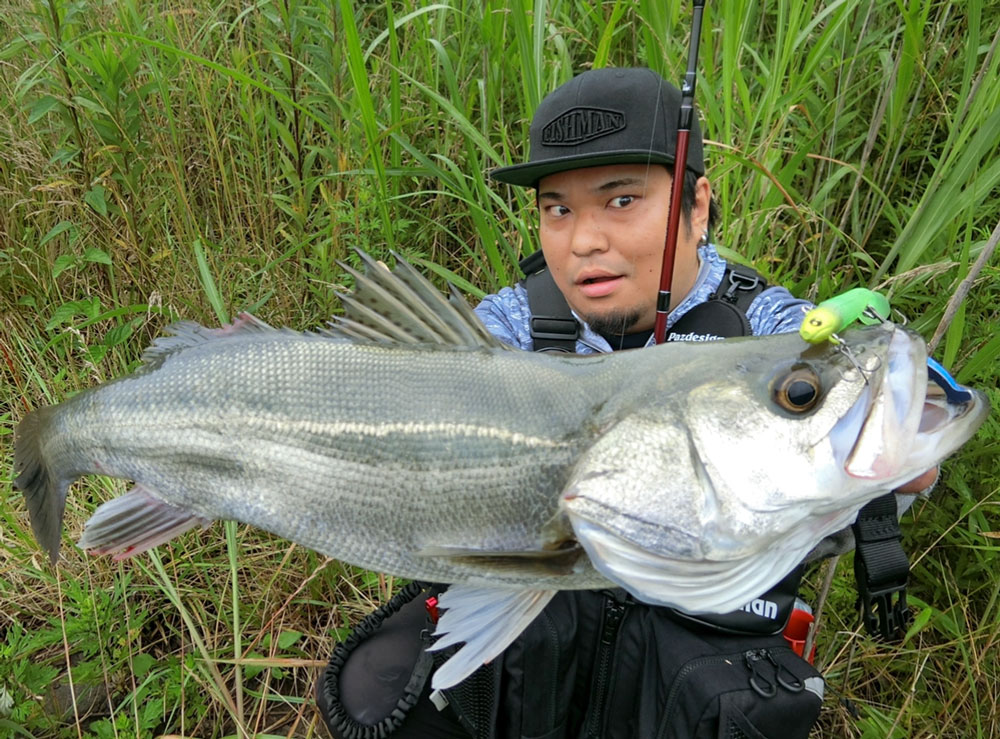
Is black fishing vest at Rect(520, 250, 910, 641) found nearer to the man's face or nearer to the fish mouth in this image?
the man's face

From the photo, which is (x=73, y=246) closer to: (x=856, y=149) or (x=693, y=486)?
(x=693, y=486)

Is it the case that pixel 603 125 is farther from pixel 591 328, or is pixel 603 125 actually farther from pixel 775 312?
pixel 775 312

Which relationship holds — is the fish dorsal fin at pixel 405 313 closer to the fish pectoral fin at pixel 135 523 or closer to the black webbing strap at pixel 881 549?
the fish pectoral fin at pixel 135 523

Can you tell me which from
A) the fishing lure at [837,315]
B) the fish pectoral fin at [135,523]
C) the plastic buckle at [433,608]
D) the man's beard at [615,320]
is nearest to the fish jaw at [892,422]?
the fishing lure at [837,315]

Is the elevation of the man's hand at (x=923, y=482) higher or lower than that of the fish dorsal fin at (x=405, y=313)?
lower

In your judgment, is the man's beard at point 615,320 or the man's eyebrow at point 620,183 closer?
the man's eyebrow at point 620,183

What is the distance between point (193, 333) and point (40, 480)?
2.07ft

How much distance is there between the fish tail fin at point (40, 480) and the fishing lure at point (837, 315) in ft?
5.99

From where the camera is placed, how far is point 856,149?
10.5 feet

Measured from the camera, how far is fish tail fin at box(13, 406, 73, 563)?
190cm

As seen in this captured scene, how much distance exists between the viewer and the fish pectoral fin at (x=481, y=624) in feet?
4.93

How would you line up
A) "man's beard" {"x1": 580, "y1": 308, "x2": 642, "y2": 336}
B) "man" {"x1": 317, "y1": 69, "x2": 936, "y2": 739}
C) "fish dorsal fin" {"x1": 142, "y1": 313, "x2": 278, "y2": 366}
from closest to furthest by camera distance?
"fish dorsal fin" {"x1": 142, "y1": 313, "x2": 278, "y2": 366} < "man" {"x1": 317, "y1": 69, "x2": 936, "y2": 739} < "man's beard" {"x1": 580, "y1": 308, "x2": 642, "y2": 336}

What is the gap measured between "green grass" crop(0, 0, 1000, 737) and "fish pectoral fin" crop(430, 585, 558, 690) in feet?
3.25

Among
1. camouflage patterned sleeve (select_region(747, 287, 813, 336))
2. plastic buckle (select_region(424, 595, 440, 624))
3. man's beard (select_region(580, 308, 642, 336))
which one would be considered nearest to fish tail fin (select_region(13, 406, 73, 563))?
plastic buckle (select_region(424, 595, 440, 624))
